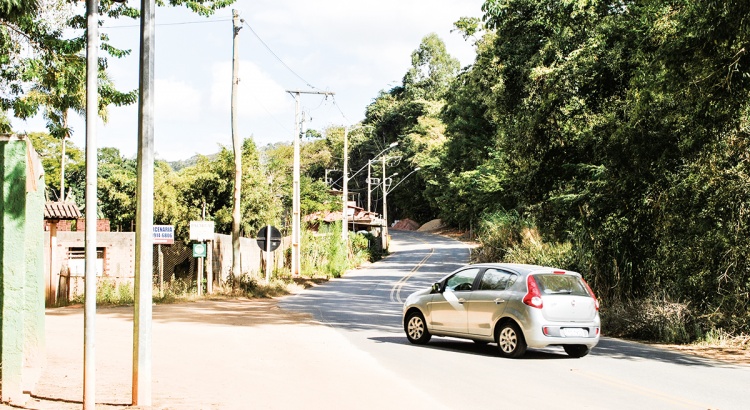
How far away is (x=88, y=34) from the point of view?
809 cm

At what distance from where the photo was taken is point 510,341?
13703 millimetres

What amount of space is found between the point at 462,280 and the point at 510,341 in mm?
1662

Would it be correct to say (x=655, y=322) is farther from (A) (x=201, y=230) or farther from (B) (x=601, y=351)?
(A) (x=201, y=230)

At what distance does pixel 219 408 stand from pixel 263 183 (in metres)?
35.9

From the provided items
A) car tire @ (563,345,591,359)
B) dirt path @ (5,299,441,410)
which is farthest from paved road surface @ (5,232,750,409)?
car tire @ (563,345,591,359)

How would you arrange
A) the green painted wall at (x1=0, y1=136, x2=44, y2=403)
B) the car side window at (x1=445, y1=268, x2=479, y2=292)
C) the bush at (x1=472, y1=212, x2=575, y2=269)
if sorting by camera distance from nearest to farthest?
the green painted wall at (x1=0, y1=136, x2=44, y2=403) < the car side window at (x1=445, y1=268, x2=479, y2=292) < the bush at (x1=472, y1=212, x2=575, y2=269)

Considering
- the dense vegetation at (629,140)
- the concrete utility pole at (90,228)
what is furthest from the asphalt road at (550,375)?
the concrete utility pole at (90,228)

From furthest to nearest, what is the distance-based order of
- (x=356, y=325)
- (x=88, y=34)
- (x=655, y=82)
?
1. (x=356, y=325)
2. (x=655, y=82)
3. (x=88, y=34)

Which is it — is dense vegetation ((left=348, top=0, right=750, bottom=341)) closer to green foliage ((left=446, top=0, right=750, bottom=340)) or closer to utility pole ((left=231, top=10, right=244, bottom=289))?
green foliage ((left=446, top=0, right=750, bottom=340))

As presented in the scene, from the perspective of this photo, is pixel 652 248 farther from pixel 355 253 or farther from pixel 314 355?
pixel 355 253

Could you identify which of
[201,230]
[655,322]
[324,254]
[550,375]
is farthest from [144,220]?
[324,254]

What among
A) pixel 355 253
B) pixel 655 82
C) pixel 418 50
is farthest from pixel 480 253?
pixel 418 50

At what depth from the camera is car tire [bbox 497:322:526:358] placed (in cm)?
1350

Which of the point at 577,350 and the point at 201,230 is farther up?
the point at 201,230
